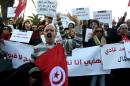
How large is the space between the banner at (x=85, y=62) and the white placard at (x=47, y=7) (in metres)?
1.98

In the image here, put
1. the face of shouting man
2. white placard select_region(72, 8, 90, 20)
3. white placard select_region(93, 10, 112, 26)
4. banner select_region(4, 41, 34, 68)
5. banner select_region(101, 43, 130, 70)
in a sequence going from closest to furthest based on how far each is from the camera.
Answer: the face of shouting man → banner select_region(4, 41, 34, 68) → banner select_region(101, 43, 130, 70) → white placard select_region(93, 10, 112, 26) → white placard select_region(72, 8, 90, 20)

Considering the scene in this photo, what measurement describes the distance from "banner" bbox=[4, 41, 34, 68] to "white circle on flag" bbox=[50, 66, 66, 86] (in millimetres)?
3752

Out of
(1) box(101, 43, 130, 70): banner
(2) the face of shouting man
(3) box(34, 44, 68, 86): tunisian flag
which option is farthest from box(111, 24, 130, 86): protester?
(3) box(34, 44, 68, 86): tunisian flag

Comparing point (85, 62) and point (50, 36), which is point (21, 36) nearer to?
point (85, 62)

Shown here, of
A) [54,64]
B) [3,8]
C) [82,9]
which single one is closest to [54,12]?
[82,9]

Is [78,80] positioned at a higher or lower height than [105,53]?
lower

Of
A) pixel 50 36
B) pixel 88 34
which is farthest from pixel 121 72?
pixel 50 36

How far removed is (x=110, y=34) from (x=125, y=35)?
2.12 ft

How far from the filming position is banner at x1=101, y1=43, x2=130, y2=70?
9.60m

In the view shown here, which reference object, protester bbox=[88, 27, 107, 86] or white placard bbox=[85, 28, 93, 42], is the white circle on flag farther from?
white placard bbox=[85, 28, 93, 42]

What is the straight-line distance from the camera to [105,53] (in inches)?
378

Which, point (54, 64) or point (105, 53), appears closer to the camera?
point (54, 64)

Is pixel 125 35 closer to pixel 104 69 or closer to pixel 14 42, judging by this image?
pixel 104 69

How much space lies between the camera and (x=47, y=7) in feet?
37.3
